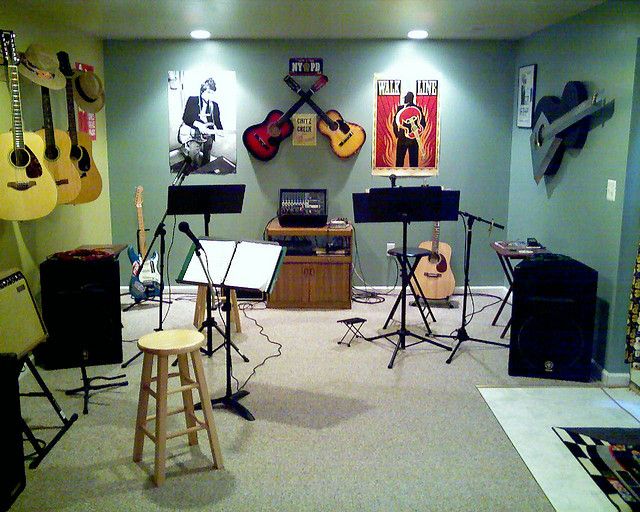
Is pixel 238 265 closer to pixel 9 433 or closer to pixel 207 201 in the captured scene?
pixel 207 201

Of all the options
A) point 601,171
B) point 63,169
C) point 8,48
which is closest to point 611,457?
point 601,171

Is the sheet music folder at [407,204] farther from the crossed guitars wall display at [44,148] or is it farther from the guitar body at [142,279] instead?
the guitar body at [142,279]

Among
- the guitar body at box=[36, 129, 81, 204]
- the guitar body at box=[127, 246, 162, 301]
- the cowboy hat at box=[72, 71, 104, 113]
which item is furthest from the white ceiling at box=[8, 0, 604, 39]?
the guitar body at box=[127, 246, 162, 301]

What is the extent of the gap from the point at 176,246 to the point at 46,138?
6.58 ft

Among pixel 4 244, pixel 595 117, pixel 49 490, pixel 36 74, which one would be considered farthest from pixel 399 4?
pixel 49 490

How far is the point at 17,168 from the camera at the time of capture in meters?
3.48

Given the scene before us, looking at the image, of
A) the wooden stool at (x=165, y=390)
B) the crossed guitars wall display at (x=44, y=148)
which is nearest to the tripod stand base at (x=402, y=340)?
the wooden stool at (x=165, y=390)

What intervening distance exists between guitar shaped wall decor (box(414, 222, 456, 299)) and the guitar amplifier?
93 cm

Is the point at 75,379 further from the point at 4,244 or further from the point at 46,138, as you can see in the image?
the point at 46,138

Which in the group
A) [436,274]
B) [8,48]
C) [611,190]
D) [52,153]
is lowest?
[436,274]

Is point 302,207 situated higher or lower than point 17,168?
lower

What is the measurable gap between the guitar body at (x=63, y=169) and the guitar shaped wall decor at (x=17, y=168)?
1.03ft

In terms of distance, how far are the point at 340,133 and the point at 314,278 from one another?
51.9 inches

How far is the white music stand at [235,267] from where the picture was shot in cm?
317
